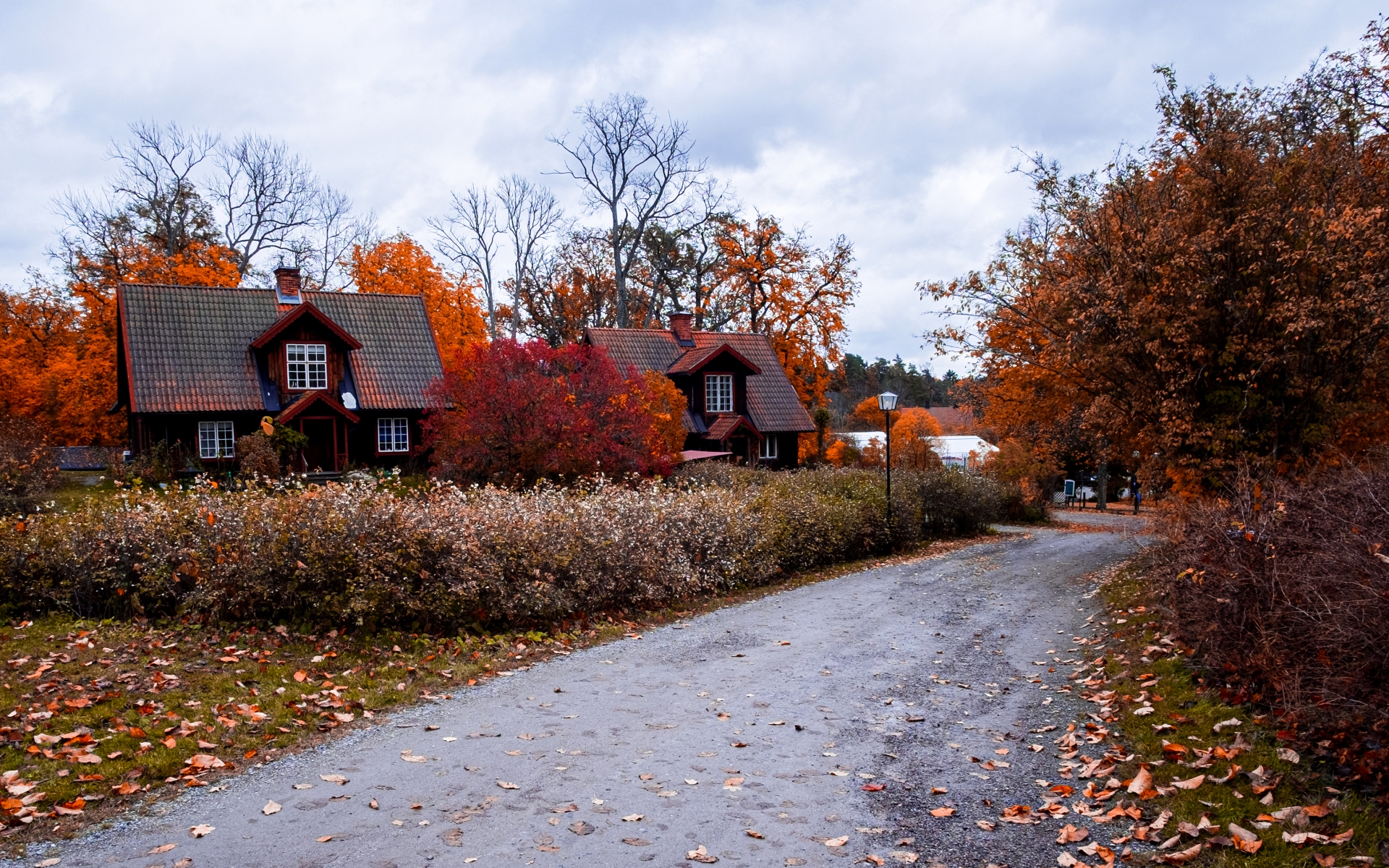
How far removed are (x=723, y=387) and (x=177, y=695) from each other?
27.4m

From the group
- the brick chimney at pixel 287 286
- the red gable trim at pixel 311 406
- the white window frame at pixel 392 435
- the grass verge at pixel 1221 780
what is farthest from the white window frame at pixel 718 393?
the grass verge at pixel 1221 780

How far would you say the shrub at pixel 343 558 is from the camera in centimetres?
998

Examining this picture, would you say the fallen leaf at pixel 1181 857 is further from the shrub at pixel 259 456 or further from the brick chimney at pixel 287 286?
the brick chimney at pixel 287 286

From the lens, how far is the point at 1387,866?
425 centimetres

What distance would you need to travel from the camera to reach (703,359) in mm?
32875

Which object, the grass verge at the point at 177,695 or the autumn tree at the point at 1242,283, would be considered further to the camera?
the autumn tree at the point at 1242,283

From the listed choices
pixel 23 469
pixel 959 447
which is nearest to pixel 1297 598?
pixel 23 469

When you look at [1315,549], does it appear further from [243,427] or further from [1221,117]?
[243,427]

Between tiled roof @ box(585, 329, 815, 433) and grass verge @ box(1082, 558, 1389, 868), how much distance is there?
26597 mm

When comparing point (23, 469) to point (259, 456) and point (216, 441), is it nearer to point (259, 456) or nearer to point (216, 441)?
point (259, 456)

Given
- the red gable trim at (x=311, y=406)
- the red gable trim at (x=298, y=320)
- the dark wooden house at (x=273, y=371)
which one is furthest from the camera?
the red gable trim at (x=298, y=320)

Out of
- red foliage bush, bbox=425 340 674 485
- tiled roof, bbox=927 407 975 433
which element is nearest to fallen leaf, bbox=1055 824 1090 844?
red foliage bush, bbox=425 340 674 485

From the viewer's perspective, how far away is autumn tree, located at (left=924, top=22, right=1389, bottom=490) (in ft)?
38.3

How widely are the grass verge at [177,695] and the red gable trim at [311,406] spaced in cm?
1771
